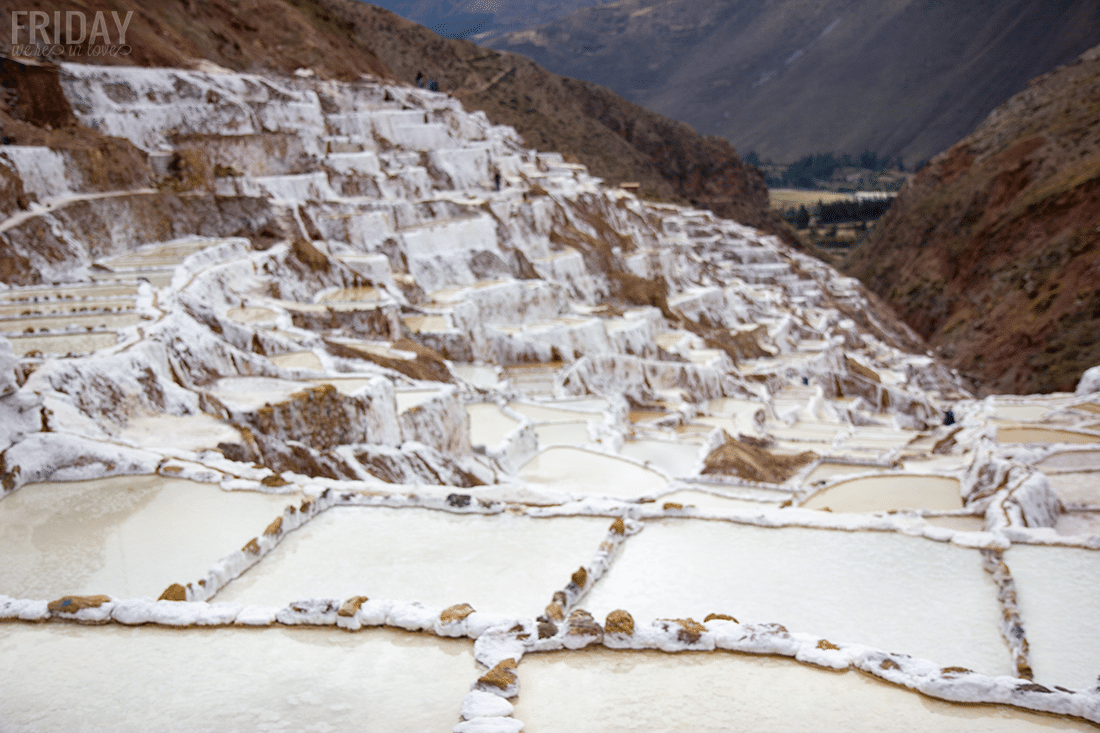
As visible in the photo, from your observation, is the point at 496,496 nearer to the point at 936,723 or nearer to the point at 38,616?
the point at 38,616

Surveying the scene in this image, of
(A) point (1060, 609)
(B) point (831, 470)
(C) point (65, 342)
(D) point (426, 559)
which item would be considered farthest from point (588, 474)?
(A) point (1060, 609)

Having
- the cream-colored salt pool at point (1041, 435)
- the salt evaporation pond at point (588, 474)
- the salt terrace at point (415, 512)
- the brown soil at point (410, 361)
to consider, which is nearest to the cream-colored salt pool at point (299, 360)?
the salt terrace at point (415, 512)

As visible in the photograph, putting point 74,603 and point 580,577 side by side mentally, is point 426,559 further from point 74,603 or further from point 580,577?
point 74,603

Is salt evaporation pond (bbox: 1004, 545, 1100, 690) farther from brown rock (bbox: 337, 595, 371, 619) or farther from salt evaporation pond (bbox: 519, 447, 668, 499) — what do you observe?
salt evaporation pond (bbox: 519, 447, 668, 499)

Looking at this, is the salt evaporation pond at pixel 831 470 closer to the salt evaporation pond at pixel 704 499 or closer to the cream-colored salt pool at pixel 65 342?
the salt evaporation pond at pixel 704 499

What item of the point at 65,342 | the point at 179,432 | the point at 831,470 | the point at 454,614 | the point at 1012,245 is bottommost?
the point at 831,470

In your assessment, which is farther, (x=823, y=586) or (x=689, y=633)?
(x=823, y=586)

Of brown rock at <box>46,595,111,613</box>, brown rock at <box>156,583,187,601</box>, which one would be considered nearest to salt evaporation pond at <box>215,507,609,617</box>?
brown rock at <box>156,583,187,601</box>
